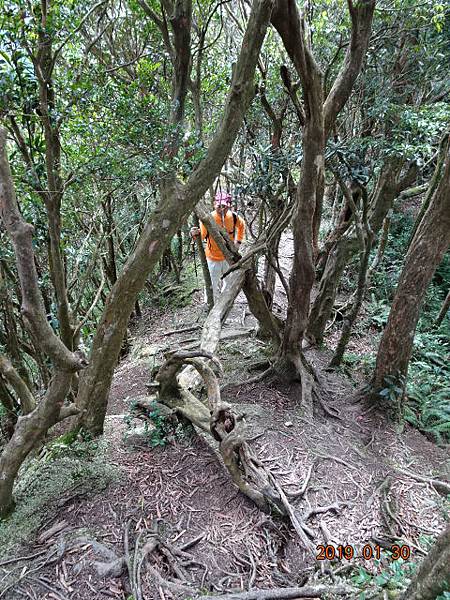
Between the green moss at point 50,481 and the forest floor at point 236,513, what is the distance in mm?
47

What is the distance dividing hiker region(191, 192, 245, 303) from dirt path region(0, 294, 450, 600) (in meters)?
2.68

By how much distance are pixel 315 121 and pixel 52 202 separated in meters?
2.84

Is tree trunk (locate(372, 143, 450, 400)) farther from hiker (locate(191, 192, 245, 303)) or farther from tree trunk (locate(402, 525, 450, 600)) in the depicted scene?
tree trunk (locate(402, 525, 450, 600))

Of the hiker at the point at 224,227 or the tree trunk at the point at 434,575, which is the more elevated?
the hiker at the point at 224,227

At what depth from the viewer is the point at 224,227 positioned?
6.35 metres

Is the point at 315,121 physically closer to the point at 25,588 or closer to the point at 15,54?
the point at 15,54

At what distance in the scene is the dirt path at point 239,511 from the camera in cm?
242

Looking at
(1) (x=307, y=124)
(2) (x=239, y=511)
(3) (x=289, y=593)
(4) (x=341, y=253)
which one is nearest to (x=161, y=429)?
(2) (x=239, y=511)

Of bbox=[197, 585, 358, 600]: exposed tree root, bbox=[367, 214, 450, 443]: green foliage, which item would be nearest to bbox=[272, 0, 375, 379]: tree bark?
bbox=[367, 214, 450, 443]: green foliage

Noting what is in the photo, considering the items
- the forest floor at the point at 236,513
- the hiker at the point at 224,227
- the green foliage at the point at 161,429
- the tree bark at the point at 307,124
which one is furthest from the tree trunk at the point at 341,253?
the green foliage at the point at 161,429

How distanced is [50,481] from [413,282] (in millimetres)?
4025

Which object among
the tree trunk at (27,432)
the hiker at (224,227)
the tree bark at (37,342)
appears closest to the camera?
the tree bark at (37,342)
